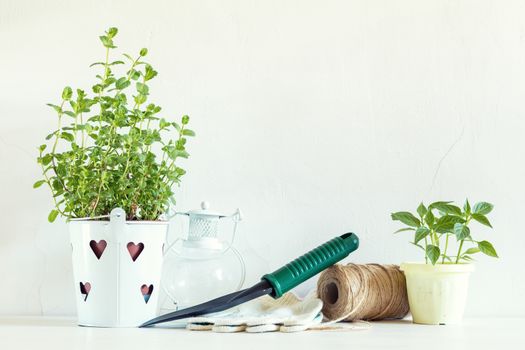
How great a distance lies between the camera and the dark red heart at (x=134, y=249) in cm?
124

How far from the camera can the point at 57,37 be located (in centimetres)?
157

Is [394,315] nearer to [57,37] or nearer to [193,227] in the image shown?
[193,227]

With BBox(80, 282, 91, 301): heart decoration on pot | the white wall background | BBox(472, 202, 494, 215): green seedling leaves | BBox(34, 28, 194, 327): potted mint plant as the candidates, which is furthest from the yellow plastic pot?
BBox(80, 282, 91, 301): heart decoration on pot

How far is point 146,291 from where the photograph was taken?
1257 millimetres

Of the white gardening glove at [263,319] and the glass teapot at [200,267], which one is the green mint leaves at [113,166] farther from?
the white gardening glove at [263,319]

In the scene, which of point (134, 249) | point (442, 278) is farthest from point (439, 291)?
point (134, 249)

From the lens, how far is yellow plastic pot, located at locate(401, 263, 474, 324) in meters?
1.33

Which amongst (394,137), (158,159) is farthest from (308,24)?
(158,159)

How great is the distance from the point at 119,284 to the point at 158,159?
0.38m

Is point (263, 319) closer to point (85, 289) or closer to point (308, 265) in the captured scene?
point (308, 265)

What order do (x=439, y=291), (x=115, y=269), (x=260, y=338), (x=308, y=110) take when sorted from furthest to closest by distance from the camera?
(x=308, y=110), (x=439, y=291), (x=115, y=269), (x=260, y=338)

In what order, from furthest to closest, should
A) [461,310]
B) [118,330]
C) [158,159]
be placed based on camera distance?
[158,159] < [461,310] < [118,330]

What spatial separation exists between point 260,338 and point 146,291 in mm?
254

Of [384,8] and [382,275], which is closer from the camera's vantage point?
[382,275]
